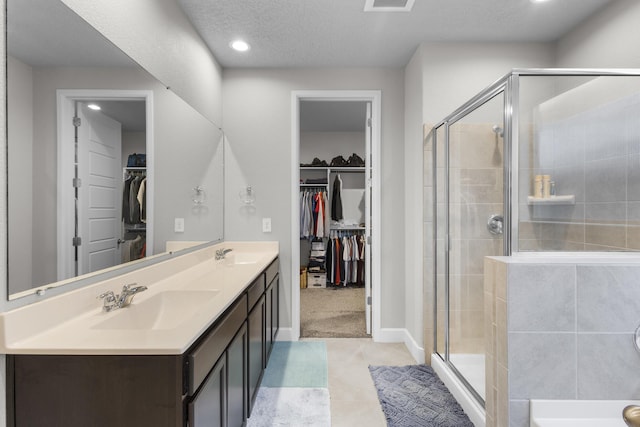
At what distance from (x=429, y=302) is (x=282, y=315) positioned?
132 cm

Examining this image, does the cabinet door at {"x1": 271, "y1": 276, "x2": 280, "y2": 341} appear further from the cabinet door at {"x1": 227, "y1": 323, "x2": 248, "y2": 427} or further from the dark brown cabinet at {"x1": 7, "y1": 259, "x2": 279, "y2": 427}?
the dark brown cabinet at {"x1": 7, "y1": 259, "x2": 279, "y2": 427}

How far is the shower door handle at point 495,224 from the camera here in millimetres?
1874

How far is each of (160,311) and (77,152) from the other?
2.57ft


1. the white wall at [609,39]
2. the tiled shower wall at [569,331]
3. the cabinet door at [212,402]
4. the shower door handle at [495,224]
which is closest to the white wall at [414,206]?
the shower door handle at [495,224]

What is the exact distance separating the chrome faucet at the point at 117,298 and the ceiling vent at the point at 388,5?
2.12 metres

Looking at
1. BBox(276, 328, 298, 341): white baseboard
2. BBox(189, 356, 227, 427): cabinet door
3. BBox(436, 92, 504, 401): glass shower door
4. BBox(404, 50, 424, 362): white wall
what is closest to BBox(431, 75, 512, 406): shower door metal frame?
BBox(436, 92, 504, 401): glass shower door

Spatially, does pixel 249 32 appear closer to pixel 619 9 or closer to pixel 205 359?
pixel 205 359

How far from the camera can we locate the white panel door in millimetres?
1326

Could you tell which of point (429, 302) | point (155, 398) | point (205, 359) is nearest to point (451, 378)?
point (429, 302)

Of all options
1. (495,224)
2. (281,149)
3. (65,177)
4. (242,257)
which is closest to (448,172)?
(495,224)

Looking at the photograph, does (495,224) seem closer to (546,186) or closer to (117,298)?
(546,186)

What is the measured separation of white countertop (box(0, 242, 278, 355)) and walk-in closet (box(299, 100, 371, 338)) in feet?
7.88

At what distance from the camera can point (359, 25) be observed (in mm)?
2406

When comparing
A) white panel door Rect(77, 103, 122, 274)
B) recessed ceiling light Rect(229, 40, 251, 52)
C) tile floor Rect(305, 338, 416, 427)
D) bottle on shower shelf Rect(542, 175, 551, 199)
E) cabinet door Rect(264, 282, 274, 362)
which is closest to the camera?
white panel door Rect(77, 103, 122, 274)
